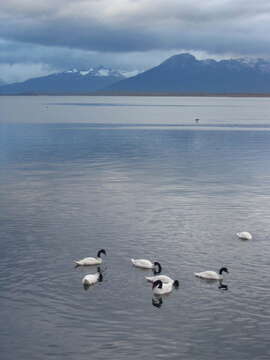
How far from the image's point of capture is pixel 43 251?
35.3 meters

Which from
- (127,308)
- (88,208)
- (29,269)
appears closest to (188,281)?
(127,308)

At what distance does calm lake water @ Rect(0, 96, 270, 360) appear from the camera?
2400 cm

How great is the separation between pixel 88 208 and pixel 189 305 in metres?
19.9

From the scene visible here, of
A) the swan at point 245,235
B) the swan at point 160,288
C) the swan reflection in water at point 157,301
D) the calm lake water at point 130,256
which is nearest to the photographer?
the calm lake water at point 130,256

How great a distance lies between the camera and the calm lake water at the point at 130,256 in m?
24.0

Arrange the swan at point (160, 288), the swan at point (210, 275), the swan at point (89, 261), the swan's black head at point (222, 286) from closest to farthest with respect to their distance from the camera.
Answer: the swan at point (160, 288) → the swan's black head at point (222, 286) → the swan at point (210, 275) → the swan at point (89, 261)

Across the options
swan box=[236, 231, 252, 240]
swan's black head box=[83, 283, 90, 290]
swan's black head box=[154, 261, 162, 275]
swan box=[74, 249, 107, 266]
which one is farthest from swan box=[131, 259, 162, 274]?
swan box=[236, 231, 252, 240]

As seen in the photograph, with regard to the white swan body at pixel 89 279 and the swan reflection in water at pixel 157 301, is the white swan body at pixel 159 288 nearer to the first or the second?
the swan reflection in water at pixel 157 301

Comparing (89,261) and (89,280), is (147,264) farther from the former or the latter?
(89,280)

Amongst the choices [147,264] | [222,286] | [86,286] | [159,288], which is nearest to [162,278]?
[159,288]

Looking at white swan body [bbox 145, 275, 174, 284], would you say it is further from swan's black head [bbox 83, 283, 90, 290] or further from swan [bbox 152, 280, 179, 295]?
swan's black head [bbox 83, 283, 90, 290]

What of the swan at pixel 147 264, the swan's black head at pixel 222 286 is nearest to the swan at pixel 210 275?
the swan's black head at pixel 222 286

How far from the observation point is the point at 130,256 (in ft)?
113

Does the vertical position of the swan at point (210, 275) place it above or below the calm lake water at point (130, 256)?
above
